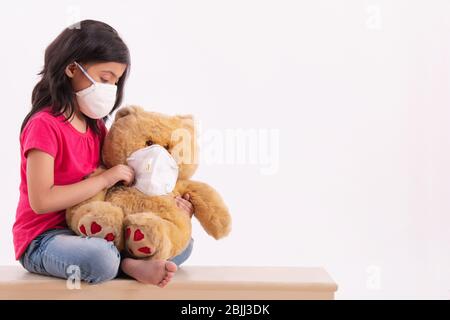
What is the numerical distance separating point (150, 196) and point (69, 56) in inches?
14.0

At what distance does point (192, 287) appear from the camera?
1.53 metres

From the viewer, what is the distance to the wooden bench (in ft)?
4.95

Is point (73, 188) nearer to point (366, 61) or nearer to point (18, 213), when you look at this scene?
point (18, 213)

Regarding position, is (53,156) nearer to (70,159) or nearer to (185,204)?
(70,159)

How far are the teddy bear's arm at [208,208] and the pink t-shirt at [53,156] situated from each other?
227mm

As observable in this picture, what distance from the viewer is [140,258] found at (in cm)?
152

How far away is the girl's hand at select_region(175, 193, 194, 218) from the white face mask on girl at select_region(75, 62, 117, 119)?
0.86ft

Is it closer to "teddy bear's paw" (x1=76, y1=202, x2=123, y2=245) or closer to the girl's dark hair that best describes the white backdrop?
the girl's dark hair

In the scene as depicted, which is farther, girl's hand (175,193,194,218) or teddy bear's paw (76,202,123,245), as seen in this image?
girl's hand (175,193,194,218)

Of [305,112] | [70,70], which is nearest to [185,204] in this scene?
[70,70]

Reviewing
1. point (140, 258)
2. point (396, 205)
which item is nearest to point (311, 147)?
point (396, 205)

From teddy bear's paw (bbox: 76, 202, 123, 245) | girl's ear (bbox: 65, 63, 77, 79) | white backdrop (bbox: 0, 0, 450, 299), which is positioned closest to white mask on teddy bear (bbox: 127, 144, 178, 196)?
teddy bear's paw (bbox: 76, 202, 123, 245)

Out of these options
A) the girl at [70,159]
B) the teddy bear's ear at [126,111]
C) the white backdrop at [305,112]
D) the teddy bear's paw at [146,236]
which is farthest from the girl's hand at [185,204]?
the white backdrop at [305,112]

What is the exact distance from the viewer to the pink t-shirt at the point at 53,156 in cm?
151
